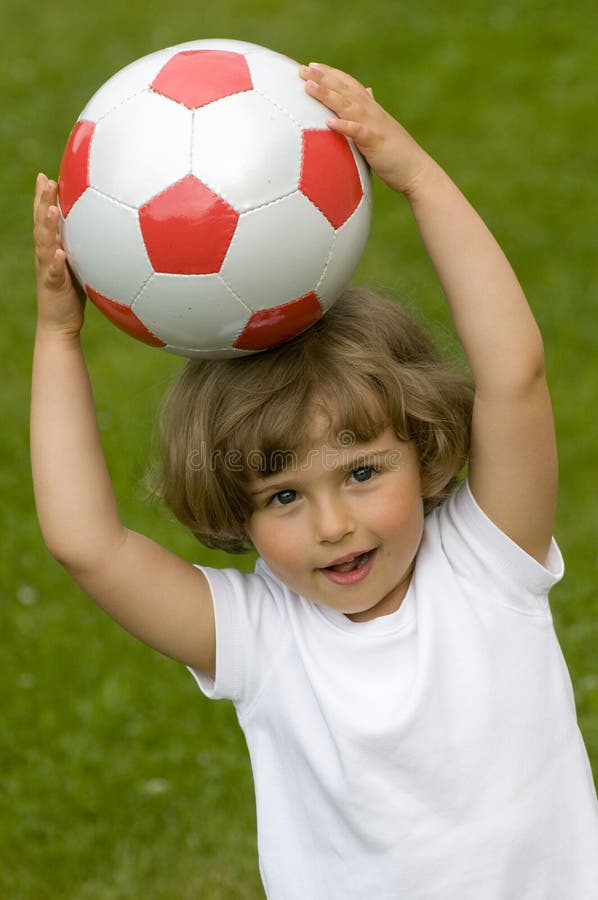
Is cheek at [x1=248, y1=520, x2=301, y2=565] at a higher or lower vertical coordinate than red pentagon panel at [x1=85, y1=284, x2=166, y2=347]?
lower

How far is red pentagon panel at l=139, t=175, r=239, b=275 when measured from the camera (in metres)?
2.27

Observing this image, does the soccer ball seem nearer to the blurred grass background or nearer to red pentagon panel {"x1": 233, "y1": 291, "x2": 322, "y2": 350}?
red pentagon panel {"x1": 233, "y1": 291, "x2": 322, "y2": 350}

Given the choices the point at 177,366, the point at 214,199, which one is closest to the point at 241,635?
the point at 214,199

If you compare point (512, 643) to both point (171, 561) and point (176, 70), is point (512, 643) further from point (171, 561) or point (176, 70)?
point (176, 70)

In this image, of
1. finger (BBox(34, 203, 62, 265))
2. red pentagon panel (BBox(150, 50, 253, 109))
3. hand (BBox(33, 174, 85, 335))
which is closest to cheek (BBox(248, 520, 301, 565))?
hand (BBox(33, 174, 85, 335))

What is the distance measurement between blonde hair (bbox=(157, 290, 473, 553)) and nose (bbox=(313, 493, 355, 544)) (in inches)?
4.5

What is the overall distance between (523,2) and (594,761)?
6162 mm

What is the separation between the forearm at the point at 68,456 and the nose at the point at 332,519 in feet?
1.42

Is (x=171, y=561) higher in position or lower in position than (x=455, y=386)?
lower

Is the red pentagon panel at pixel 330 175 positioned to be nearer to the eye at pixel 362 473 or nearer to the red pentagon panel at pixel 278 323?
the red pentagon panel at pixel 278 323

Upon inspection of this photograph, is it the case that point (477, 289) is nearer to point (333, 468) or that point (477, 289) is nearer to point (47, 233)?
point (333, 468)

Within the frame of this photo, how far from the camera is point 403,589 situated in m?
2.73

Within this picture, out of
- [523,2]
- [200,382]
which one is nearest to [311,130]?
[200,382]

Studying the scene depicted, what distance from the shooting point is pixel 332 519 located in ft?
8.17
